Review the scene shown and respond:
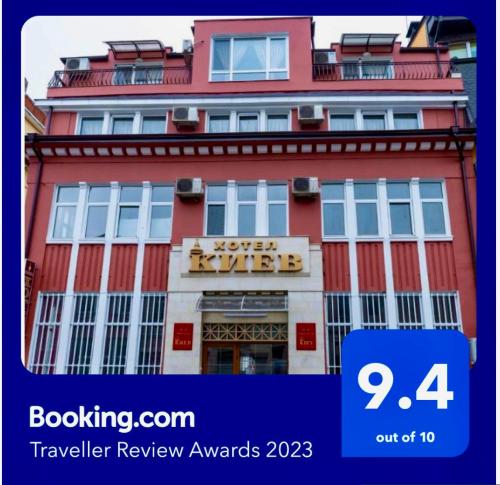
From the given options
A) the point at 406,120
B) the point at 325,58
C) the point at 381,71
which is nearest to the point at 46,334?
the point at 325,58

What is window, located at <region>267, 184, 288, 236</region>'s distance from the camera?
3.32m

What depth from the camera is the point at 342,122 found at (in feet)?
13.7

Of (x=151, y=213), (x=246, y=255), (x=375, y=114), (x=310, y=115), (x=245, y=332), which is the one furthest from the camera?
(x=375, y=114)

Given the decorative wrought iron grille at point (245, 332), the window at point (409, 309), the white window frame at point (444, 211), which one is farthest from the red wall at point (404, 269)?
the decorative wrought iron grille at point (245, 332)

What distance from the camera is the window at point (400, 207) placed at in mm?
3109

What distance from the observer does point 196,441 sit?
6.31 feet

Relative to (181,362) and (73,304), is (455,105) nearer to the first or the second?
(181,362)

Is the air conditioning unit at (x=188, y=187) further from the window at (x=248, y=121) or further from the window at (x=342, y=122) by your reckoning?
the window at (x=342, y=122)

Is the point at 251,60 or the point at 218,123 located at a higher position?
the point at 251,60

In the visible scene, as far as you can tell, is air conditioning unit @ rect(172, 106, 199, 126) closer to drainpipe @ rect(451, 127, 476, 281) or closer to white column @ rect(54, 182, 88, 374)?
white column @ rect(54, 182, 88, 374)

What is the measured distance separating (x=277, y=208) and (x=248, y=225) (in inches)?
11.1

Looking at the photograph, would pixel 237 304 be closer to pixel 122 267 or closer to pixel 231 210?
pixel 231 210
